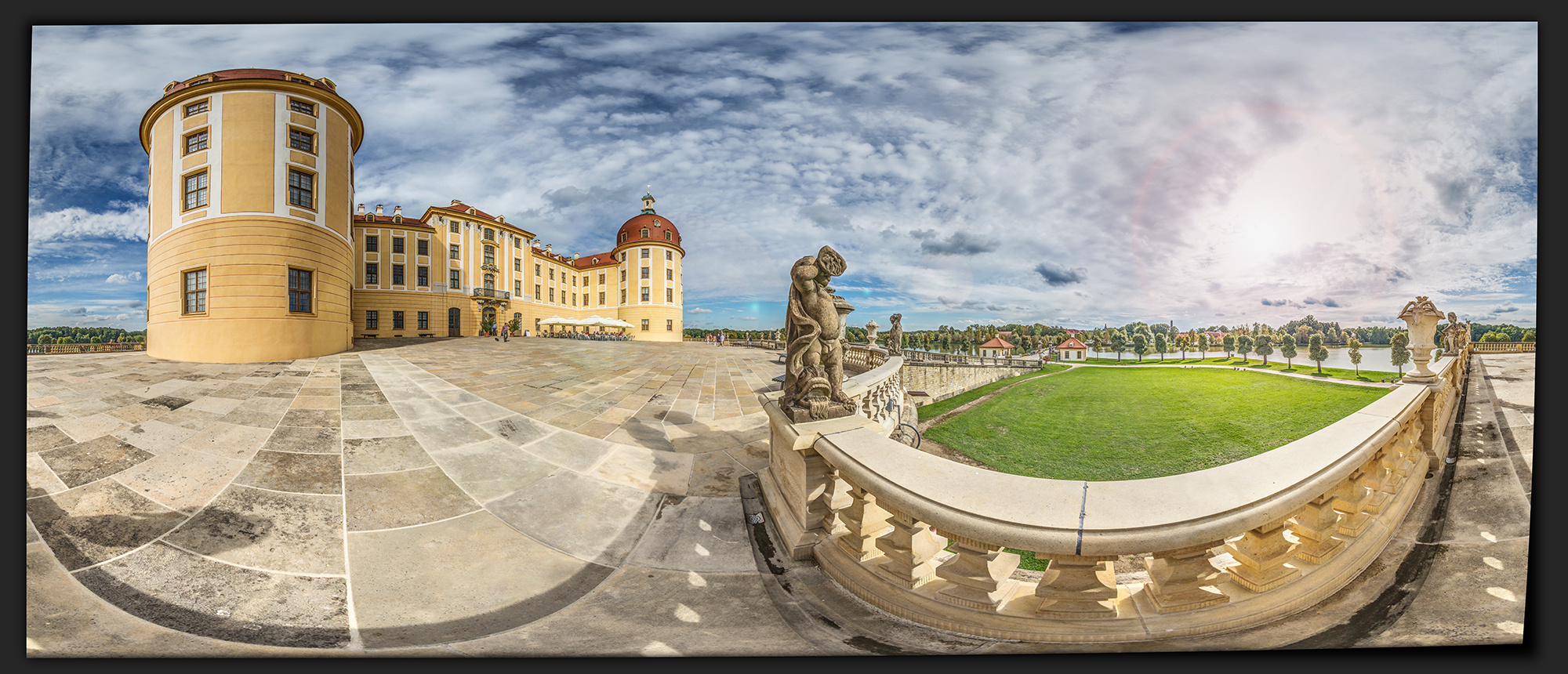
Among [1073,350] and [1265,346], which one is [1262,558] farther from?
[1265,346]

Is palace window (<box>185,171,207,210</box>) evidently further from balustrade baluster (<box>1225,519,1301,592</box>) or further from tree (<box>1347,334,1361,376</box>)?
tree (<box>1347,334,1361,376</box>)

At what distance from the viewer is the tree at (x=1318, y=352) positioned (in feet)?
7.43

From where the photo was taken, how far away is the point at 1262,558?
5.27 feet

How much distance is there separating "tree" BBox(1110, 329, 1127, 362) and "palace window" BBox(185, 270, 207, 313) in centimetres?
533

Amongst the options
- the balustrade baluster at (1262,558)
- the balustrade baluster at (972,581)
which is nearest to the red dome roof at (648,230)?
the balustrade baluster at (972,581)

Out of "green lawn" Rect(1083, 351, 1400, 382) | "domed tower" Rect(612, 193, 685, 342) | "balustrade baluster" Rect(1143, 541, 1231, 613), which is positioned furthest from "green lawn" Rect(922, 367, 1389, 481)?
"domed tower" Rect(612, 193, 685, 342)

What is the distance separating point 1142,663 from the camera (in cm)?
165

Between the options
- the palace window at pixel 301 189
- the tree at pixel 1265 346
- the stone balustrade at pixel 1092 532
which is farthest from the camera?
the palace window at pixel 301 189

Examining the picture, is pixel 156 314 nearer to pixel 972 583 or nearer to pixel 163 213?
pixel 163 213

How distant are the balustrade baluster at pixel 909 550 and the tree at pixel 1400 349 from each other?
9.19 ft

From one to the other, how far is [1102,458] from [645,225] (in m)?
3.08

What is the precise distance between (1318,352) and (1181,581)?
1880 millimetres

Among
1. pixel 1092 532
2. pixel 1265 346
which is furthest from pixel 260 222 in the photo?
pixel 1265 346

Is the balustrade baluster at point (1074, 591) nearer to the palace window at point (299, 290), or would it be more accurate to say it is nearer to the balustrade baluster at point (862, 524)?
the balustrade baluster at point (862, 524)
